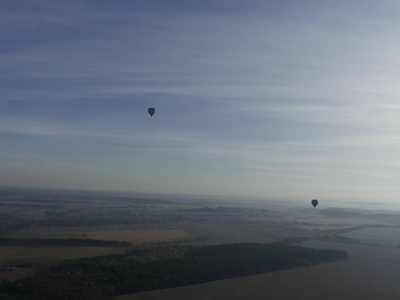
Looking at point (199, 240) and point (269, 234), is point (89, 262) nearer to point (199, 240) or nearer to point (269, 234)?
point (199, 240)

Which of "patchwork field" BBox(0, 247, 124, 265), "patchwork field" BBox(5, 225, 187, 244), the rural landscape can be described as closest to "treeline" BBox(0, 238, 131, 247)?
the rural landscape

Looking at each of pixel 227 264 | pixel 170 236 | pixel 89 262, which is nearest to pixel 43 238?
pixel 170 236

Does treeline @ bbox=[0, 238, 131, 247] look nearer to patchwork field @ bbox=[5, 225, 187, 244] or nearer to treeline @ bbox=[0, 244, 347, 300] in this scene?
patchwork field @ bbox=[5, 225, 187, 244]

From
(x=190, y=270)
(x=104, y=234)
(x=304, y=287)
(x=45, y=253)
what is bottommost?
(x=45, y=253)

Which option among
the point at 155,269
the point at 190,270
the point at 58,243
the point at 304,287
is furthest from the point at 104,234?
the point at 304,287

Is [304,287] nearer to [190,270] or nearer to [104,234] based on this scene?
[190,270]
